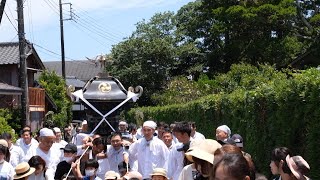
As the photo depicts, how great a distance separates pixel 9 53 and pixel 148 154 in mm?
27641

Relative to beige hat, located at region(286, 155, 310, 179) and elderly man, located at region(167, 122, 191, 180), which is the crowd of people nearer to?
elderly man, located at region(167, 122, 191, 180)

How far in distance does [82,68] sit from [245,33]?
174 ft

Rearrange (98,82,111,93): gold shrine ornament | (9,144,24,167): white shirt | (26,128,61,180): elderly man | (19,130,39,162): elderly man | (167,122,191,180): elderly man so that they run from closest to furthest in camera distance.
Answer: (167,122,191,180): elderly man < (26,128,61,180): elderly man < (9,144,24,167): white shirt < (19,130,39,162): elderly man < (98,82,111,93): gold shrine ornament

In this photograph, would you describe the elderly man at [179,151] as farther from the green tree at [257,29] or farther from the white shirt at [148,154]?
the green tree at [257,29]

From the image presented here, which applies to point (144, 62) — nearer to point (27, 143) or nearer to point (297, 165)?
point (27, 143)

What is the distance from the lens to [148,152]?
9.45 metres

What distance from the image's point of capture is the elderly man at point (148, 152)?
30.9 ft

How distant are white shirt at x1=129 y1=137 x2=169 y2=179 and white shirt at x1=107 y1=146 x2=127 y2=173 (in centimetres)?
18

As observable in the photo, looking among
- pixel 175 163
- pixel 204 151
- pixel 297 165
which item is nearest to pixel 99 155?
pixel 175 163

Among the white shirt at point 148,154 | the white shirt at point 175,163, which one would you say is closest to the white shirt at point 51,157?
the white shirt at point 148,154

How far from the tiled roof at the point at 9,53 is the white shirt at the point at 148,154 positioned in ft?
85.7

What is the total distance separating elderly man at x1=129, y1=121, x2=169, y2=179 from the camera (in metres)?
9.41

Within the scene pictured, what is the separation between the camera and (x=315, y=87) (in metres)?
9.23

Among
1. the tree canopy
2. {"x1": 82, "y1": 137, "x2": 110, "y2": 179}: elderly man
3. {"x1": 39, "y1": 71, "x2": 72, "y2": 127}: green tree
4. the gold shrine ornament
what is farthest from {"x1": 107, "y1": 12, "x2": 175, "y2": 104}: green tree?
{"x1": 82, "y1": 137, "x2": 110, "y2": 179}: elderly man
